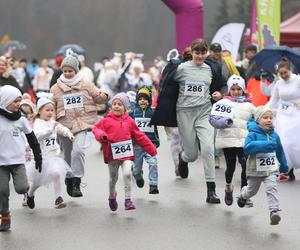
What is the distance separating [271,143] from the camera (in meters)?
9.77

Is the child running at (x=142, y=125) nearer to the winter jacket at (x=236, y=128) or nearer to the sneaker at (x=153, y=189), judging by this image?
the sneaker at (x=153, y=189)

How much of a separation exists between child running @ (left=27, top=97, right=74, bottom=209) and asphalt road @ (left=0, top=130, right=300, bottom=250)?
249mm

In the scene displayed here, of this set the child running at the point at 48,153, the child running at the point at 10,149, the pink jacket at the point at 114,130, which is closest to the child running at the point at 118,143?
the pink jacket at the point at 114,130

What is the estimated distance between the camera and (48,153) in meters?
11.1

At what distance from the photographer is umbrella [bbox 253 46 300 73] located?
14.8 metres

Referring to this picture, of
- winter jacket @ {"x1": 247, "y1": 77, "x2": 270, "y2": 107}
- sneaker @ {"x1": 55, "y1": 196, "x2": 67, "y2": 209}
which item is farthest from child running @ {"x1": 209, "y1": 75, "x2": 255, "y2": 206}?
winter jacket @ {"x1": 247, "y1": 77, "x2": 270, "y2": 107}

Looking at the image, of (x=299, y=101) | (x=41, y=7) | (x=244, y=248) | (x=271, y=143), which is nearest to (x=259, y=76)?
(x=299, y=101)

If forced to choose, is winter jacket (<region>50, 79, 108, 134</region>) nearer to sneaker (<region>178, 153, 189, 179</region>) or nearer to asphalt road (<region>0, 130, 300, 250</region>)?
asphalt road (<region>0, 130, 300, 250</region>)

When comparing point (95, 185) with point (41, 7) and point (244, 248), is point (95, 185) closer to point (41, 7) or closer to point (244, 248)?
point (244, 248)

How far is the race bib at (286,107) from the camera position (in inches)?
554

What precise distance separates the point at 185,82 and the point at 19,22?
155 feet

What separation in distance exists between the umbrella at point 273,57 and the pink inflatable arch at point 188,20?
256 cm

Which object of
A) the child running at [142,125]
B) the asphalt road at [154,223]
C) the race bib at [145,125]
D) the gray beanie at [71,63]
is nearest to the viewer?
the asphalt road at [154,223]

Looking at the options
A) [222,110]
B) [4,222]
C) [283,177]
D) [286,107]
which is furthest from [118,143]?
[286,107]
